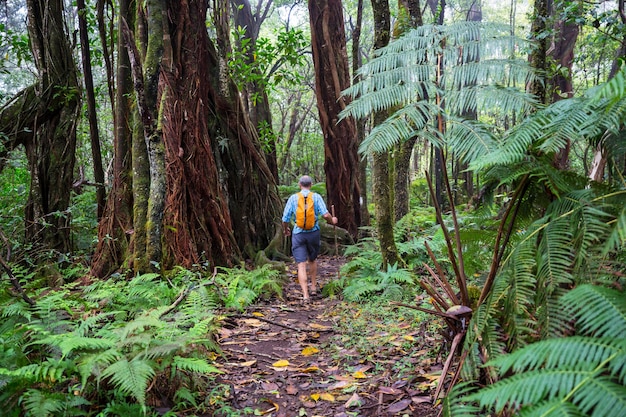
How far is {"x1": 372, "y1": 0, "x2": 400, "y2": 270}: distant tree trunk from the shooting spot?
19.6 feet

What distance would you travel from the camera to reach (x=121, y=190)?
6.83 m

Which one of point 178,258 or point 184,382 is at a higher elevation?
point 178,258

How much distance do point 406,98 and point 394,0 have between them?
19.1 metres

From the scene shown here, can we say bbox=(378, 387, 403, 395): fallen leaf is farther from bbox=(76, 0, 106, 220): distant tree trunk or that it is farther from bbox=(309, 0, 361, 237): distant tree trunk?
bbox=(309, 0, 361, 237): distant tree trunk

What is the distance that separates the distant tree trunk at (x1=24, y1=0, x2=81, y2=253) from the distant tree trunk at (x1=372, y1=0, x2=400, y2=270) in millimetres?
5252

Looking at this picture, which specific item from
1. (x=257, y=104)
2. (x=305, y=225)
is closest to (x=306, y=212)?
(x=305, y=225)

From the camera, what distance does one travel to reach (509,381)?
140 cm

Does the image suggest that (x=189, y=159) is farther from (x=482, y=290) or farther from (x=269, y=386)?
(x=482, y=290)

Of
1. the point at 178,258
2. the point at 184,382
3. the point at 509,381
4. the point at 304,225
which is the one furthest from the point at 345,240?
the point at 509,381

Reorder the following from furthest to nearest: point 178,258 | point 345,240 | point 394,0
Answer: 1. point 394,0
2. point 345,240
3. point 178,258

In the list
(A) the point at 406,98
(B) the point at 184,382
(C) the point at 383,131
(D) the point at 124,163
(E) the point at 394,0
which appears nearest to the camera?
(C) the point at 383,131

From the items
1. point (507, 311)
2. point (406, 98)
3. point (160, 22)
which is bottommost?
point (507, 311)

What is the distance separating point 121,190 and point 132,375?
4.82 m

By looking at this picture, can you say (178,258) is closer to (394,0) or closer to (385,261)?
(385,261)
